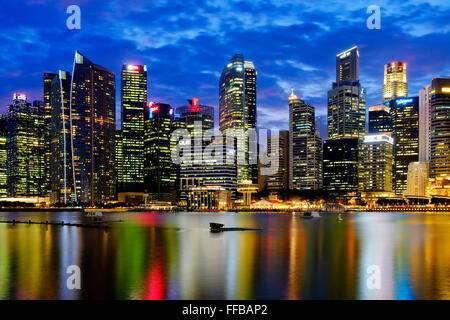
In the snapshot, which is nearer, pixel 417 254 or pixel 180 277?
pixel 180 277

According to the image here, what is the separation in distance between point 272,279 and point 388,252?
24.8 m

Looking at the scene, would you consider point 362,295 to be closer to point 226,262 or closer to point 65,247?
point 226,262

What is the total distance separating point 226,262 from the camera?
43.4m

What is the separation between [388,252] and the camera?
53438 millimetres

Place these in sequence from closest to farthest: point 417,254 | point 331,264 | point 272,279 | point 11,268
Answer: point 272,279 < point 11,268 < point 331,264 < point 417,254
